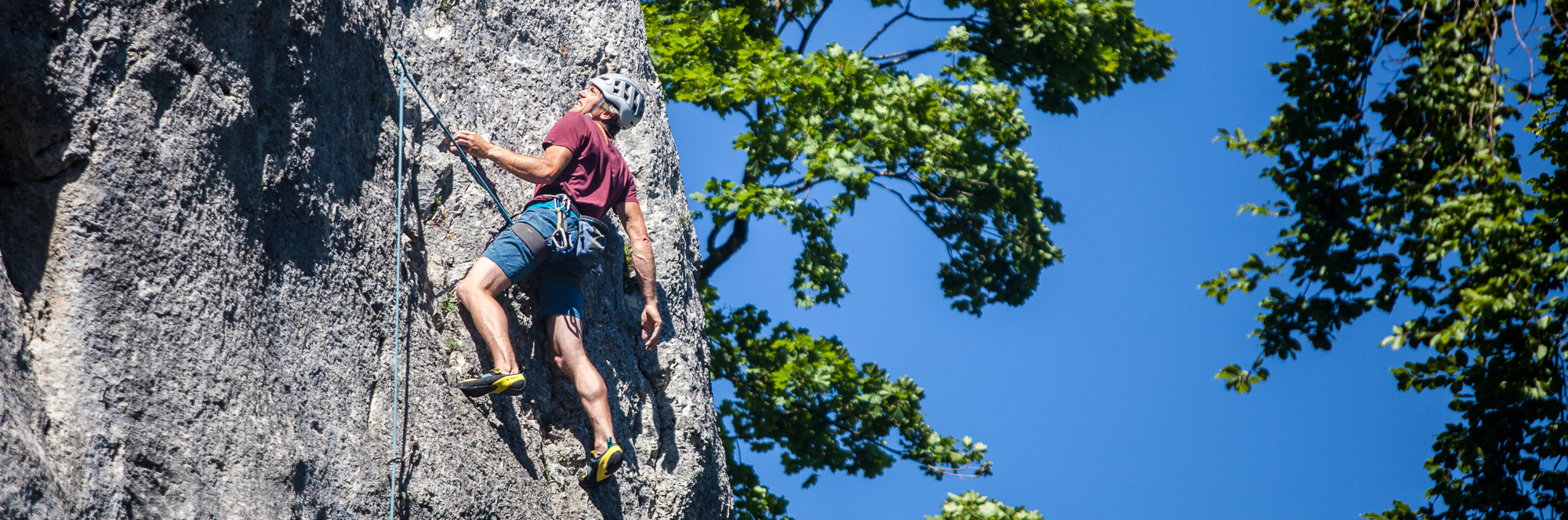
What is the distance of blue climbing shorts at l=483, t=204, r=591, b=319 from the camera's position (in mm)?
6207

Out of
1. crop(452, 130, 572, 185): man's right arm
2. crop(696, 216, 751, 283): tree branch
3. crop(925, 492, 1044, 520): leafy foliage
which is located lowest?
crop(452, 130, 572, 185): man's right arm

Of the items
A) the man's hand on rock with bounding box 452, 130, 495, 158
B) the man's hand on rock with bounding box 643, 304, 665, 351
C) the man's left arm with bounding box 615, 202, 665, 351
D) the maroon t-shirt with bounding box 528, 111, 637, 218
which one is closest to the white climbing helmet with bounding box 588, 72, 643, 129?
the maroon t-shirt with bounding box 528, 111, 637, 218

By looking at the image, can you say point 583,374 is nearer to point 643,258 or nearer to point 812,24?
point 643,258

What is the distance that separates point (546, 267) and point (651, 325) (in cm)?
106

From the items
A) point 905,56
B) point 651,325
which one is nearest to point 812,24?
point 905,56

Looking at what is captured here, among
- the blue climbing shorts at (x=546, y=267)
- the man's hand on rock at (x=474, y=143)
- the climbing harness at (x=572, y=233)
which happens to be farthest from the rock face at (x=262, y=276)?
the climbing harness at (x=572, y=233)

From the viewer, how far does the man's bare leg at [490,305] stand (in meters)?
5.96

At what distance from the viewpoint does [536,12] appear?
8.12 meters

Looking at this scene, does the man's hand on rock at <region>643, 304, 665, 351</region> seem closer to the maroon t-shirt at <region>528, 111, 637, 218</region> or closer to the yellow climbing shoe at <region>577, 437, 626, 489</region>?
the maroon t-shirt at <region>528, 111, 637, 218</region>

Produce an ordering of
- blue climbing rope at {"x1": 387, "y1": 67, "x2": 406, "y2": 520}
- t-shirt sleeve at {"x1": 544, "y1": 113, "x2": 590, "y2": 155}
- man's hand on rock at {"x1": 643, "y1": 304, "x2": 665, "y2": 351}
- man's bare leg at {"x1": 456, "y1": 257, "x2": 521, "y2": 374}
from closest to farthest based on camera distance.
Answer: blue climbing rope at {"x1": 387, "y1": 67, "x2": 406, "y2": 520} < man's bare leg at {"x1": 456, "y1": 257, "x2": 521, "y2": 374} < t-shirt sleeve at {"x1": 544, "y1": 113, "x2": 590, "y2": 155} < man's hand on rock at {"x1": 643, "y1": 304, "x2": 665, "y2": 351}

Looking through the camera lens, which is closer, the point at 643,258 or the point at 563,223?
the point at 563,223

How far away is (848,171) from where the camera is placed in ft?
37.6

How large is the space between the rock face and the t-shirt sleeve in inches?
25.5

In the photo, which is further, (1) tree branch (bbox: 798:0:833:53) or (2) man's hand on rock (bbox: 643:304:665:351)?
→ (1) tree branch (bbox: 798:0:833:53)
